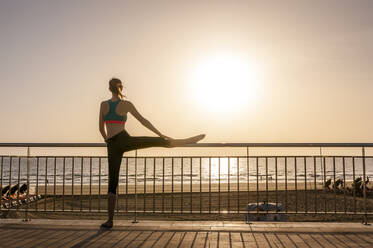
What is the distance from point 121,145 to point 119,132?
0.17 metres

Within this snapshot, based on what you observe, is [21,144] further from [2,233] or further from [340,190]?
[340,190]

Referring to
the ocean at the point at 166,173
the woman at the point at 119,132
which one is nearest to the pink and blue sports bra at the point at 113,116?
the woman at the point at 119,132

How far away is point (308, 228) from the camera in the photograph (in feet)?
17.2

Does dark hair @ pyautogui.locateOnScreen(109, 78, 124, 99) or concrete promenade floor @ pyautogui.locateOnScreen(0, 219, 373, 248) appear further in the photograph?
dark hair @ pyautogui.locateOnScreen(109, 78, 124, 99)

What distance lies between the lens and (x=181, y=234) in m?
4.91

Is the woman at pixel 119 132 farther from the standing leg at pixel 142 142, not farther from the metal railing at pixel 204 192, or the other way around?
the metal railing at pixel 204 192

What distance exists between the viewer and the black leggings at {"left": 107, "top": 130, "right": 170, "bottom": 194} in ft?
16.1

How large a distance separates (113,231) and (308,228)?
265 centimetres

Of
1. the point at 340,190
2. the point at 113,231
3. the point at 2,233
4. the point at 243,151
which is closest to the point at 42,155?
the point at 2,233

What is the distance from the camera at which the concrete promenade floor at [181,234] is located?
14.4ft

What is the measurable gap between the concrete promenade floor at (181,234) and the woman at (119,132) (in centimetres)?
93

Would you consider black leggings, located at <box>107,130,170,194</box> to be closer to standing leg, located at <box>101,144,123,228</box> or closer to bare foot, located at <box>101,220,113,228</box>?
standing leg, located at <box>101,144,123,228</box>

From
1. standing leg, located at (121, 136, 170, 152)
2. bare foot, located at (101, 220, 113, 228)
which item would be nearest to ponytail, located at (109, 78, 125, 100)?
Answer: standing leg, located at (121, 136, 170, 152)

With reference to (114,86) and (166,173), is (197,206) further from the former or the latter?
(166,173)
